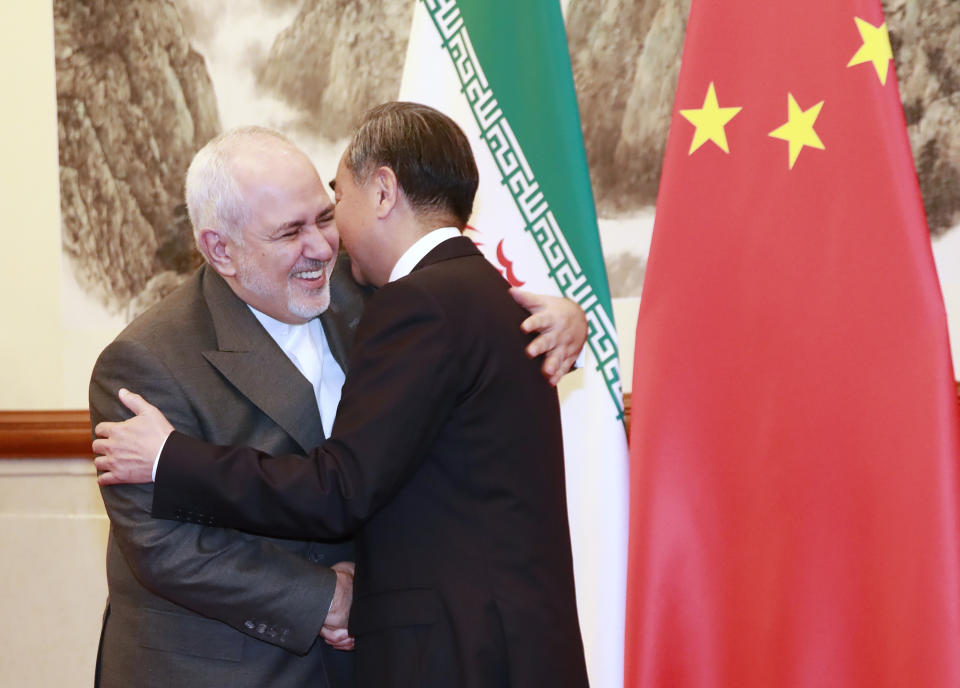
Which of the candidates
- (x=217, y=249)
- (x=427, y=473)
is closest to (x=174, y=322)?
(x=217, y=249)

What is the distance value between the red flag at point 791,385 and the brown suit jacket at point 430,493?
78 centimetres

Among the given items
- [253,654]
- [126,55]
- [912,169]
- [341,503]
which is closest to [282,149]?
[341,503]

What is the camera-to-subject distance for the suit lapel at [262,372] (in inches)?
81.3

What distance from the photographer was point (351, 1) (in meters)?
3.62

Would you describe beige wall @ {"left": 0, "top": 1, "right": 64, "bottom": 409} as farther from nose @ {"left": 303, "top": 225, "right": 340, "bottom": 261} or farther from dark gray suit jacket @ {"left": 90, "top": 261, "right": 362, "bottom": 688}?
nose @ {"left": 303, "top": 225, "right": 340, "bottom": 261}

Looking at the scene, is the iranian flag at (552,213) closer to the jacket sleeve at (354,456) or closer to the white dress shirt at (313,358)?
the white dress shirt at (313,358)

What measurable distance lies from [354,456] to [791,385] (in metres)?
1.24

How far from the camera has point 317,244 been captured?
2.18 m

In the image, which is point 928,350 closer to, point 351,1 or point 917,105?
point 917,105

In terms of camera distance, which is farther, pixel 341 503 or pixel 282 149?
pixel 282 149

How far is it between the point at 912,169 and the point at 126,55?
109 inches

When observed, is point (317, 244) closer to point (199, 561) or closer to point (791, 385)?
point (199, 561)

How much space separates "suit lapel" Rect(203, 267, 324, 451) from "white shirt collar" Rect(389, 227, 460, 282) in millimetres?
310

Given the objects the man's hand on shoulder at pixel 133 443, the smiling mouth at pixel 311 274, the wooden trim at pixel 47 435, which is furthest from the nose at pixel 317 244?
the wooden trim at pixel 47 435
